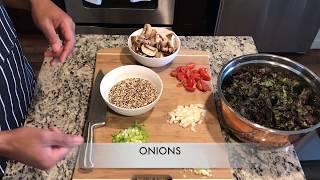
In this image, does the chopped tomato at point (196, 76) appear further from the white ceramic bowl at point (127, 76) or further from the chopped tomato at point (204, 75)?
the white ceramic bowl at point (127, 76)

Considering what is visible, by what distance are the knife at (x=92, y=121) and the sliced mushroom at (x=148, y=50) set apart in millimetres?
153

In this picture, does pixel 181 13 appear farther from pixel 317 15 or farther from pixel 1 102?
pixel 1 102

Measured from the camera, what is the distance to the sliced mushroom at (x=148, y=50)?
997 millimetres

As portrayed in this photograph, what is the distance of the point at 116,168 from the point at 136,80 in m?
0.30

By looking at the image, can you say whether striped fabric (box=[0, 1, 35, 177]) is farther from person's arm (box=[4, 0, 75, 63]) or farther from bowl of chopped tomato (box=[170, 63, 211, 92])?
bowl of chopped tomato (box=[170, 63, 211, 92])

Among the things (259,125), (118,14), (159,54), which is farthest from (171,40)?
(118,14)

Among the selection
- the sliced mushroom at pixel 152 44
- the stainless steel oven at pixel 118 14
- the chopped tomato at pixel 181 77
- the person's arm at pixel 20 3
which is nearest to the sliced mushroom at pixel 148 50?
the sliced mushroom at pixel 152 44

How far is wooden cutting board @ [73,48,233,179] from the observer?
769 mm

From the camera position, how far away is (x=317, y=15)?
2.02m

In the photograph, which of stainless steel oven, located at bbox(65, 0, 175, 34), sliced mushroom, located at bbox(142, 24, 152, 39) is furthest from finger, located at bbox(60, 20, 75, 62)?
stainless steel oven, located at bbox(65, 0, 175, 34)

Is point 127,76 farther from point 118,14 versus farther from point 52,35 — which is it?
point 118,14

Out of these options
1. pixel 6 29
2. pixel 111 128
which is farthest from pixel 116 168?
pixel 6 29

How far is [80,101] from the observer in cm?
94

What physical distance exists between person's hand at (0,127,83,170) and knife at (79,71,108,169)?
0.14m
